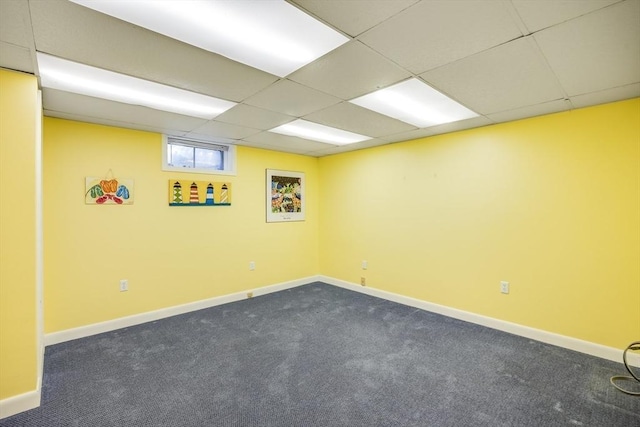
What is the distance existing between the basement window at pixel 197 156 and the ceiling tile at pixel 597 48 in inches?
152

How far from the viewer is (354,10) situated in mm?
1434

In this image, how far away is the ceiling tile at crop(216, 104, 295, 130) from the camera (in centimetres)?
291

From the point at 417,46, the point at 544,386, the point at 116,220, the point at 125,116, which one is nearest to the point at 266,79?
the point at 417,46

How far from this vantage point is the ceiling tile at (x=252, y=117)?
2.91 metres

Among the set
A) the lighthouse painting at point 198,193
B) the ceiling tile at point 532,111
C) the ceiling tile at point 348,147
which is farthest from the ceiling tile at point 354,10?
the lighthouse painting at point 198,193

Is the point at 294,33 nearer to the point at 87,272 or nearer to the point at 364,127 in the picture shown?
the point at 364,127

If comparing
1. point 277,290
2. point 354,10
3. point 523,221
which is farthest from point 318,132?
point 277,290

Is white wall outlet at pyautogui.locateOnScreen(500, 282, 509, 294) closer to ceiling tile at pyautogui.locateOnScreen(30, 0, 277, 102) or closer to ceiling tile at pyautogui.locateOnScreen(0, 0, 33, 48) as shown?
ceiling tile at pyautogui.locateOnScreen(30, 0, 277, 102)

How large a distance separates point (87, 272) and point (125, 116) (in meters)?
1.79

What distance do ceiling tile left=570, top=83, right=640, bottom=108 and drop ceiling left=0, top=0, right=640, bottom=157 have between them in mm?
16

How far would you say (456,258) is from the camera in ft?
12.4

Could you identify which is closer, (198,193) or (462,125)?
(462,125)

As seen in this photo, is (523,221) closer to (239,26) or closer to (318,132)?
(318,132)

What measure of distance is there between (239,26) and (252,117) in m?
1.57
